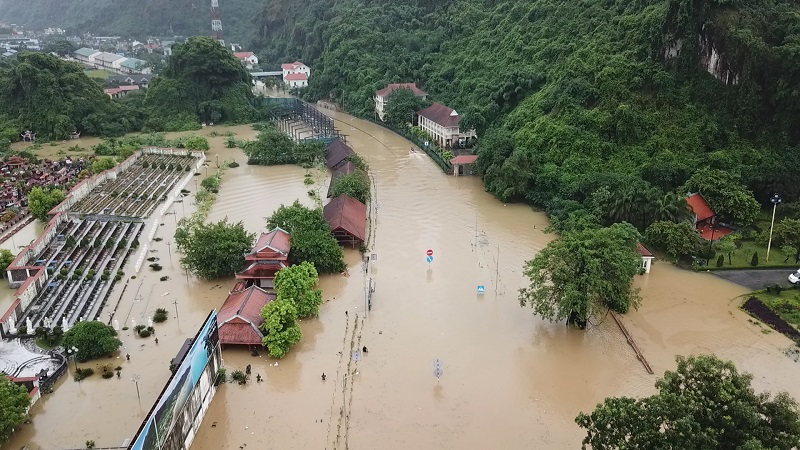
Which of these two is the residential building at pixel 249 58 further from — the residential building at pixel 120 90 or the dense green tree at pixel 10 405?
the dense green tree at pixel 10 405

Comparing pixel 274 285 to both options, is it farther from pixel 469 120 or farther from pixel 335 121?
pixel 335 121

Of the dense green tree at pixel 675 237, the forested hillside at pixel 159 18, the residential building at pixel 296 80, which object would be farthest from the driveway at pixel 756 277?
the forested hillside at pixel 159 18

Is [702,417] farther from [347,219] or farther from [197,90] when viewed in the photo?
[197,90]

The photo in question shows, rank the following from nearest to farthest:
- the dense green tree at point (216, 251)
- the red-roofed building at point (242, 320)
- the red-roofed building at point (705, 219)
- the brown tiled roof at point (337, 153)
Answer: the red-roofed building at point (242, 320), the dense green tree at point (216, 251), the red-roofed building at point (705, 219), the brown tiled roof at point (337, 153)

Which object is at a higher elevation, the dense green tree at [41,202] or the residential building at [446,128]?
the residential building at [446,128]

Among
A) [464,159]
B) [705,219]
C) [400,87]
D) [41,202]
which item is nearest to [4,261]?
[41,202]

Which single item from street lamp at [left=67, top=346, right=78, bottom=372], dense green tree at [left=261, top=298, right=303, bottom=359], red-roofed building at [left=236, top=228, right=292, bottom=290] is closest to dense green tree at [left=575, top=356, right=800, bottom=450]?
dense green tree at [left=261, top=298, right=303, bottom=359]
